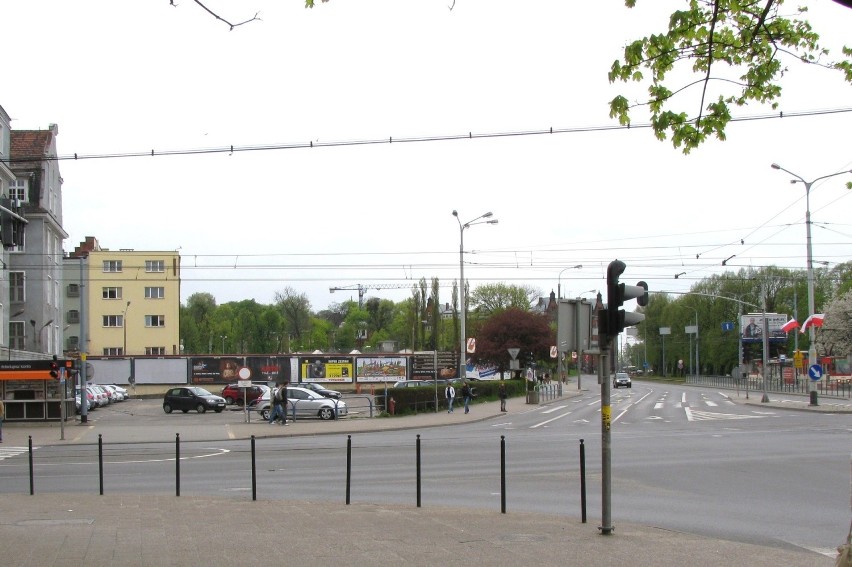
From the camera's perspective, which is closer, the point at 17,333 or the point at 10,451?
the point at 10,451

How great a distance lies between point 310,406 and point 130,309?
168 feet

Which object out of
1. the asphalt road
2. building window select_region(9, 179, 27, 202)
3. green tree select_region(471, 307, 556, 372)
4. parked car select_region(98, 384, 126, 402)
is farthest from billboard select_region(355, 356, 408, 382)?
the asphalt road

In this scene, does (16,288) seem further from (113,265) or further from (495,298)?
(495,298)

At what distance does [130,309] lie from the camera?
85312 millimetres

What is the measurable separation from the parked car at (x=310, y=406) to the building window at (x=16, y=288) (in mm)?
22957

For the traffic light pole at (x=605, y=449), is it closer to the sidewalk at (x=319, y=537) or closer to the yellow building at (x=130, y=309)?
the sidewalk at (x=319, y=537)

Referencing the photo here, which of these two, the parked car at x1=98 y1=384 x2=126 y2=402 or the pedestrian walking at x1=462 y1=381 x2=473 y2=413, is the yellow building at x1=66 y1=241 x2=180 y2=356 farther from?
the pedestrian walking at x1=462 y1=381 x2=473 y2=413

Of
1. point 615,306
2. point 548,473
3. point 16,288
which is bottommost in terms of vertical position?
point 548,473

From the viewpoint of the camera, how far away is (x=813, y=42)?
8594 mm

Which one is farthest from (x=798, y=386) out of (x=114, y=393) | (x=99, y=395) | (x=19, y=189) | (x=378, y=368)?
(x=19, y=189)

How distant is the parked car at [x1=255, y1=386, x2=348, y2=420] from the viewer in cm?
3919

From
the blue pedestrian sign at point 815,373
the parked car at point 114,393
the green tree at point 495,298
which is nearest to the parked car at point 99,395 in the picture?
the parked car at point 114,393

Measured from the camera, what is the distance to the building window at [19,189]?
1992 inches

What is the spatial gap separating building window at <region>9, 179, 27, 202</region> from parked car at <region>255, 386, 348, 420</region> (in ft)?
71.3
